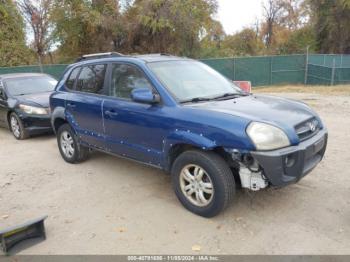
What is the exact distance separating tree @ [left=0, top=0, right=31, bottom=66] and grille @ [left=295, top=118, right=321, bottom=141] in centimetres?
1910

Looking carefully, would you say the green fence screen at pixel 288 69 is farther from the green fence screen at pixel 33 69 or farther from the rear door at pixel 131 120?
the rear door at pixel 131 120

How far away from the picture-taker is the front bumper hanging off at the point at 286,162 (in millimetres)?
3295

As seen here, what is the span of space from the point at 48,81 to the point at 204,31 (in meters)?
16.4

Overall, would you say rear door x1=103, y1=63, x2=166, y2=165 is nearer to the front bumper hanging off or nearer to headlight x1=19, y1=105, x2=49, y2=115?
the front bumper hanging off

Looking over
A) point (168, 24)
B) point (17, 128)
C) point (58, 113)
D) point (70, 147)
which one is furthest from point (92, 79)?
point (168, 24)

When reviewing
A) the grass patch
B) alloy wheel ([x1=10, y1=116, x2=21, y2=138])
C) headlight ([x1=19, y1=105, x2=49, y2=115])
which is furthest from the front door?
the grass patch

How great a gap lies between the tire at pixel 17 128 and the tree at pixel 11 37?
1250cm

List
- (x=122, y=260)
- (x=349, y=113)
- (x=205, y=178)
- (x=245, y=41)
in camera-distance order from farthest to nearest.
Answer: (x=245, y=41) < (x=349, y=113) < (x=205, y=178) < (x=122, y=260)

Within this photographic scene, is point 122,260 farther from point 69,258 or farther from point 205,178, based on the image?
point 205,178

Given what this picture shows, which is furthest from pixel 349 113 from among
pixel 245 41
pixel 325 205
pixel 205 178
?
pixel 245 41

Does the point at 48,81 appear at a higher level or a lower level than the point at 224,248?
higher

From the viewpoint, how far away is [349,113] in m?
9.17

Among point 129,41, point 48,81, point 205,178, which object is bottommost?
point 205,178

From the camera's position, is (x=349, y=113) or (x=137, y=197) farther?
(x=349, y=113)
